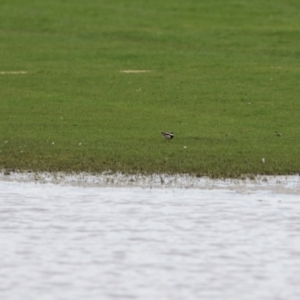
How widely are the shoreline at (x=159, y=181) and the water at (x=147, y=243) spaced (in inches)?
12.6

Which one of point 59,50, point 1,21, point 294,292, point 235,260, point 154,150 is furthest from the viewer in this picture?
point 1,21

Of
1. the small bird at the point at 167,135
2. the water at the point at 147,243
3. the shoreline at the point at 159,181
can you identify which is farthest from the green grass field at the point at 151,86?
the water at the point at 147,243

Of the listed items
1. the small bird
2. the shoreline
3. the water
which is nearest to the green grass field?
the small bird

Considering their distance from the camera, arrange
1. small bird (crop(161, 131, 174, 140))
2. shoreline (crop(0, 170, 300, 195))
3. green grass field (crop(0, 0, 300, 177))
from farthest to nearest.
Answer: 1. small bird (crop(161, 131, 174, 140))
2. green grass field (crop(0, 0, 300, 177))
3. shoreline (crop(0, 170, 300, 195))

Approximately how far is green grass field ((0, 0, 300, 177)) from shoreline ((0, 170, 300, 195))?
0.39 meters

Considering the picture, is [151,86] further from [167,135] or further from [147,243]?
[147,243]

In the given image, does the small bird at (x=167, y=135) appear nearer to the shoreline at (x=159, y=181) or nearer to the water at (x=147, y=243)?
the shoreline at (x=159, y=181)

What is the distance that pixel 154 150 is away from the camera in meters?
20.2

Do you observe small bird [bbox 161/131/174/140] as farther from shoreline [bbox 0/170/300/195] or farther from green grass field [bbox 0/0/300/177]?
shoreline [bbox 0/170/300/195]

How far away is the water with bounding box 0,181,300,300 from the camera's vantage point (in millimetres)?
11594

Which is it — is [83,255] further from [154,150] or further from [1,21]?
[1,21]

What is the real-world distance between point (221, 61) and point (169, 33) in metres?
8.74

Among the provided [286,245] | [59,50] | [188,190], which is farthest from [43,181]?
[59,50]

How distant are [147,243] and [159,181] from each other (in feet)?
14.0
